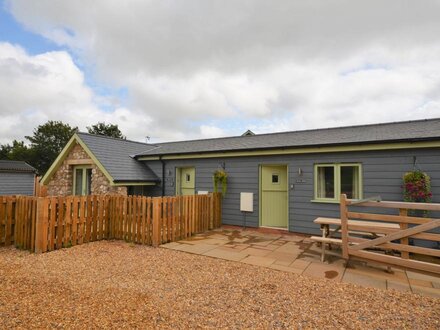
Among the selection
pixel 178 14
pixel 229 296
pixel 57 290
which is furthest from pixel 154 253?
pixel 178 14

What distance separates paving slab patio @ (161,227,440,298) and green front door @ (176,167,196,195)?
2.92m

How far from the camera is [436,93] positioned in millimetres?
19156

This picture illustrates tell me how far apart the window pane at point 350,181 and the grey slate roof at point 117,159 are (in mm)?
7810

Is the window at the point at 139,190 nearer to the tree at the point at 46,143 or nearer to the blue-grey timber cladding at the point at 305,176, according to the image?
the blue-grey timber cladding at the point at 305,176

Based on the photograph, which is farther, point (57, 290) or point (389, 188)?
point (389, 188)

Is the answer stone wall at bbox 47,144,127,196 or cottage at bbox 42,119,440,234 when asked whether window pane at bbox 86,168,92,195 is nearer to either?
cottage at bbox 42,119,440,234

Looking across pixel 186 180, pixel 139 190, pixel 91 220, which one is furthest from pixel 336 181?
pixel 139 190

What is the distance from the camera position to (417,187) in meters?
6.32

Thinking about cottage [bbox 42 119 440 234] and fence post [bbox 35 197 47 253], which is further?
cottage [bbox 42 119 440 234]

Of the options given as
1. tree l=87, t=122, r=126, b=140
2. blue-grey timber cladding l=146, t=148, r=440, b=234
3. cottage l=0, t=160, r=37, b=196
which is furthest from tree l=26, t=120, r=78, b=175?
blue-grey timber cladding l=146, t=148, r=440, b=234

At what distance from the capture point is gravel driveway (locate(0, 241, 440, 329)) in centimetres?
306

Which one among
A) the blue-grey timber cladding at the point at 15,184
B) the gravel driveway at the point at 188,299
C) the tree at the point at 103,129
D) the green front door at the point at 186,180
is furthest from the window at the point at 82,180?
the tree at the point at 103,129

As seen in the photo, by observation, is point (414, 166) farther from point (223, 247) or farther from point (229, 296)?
point (229, 296)

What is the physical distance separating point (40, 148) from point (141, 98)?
1377 inches
